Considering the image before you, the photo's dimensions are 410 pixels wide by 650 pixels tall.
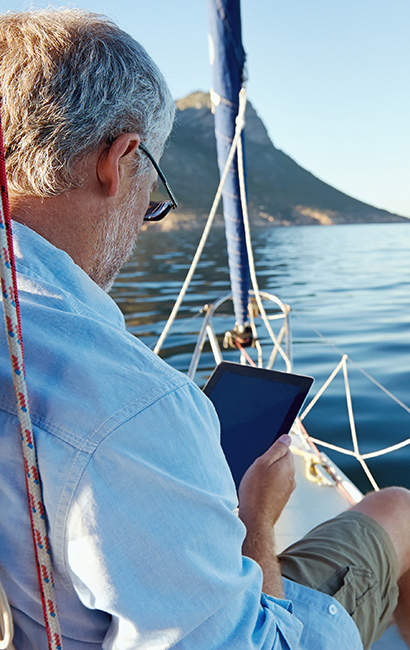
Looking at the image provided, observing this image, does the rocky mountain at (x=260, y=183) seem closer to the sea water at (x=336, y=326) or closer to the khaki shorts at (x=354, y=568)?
the sea water at (x=336, y=326)

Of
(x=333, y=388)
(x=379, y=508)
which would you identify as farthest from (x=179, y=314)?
(x=379, y=508)

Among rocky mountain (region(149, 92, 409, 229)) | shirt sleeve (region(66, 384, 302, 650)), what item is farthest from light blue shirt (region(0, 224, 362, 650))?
rocky mountain (region(149, 92, 409, 229))

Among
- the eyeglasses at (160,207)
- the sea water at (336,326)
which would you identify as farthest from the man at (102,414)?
the sea water at (336,326)

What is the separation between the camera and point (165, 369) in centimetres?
46

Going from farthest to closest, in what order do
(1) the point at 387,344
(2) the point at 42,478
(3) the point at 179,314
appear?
(3) the point at 179,314 < (1) the point at 387,344 < (2) the point at 42,478

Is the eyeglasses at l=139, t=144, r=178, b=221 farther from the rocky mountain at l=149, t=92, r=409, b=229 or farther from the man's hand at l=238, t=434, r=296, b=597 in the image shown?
the rocky mountain at l=149, t=92, r=409, b=229

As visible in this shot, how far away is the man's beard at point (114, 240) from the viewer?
2.09 feet

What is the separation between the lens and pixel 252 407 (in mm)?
1077

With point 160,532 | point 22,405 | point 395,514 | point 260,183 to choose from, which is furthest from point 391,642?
point 260,183

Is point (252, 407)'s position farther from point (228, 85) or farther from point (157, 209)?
point (228, 85)

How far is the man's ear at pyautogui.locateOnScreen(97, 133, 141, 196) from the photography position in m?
0.58

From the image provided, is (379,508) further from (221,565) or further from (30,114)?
(30,114)

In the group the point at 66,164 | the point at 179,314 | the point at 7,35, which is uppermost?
the point at 7,35

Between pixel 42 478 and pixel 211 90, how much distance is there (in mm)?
1998
